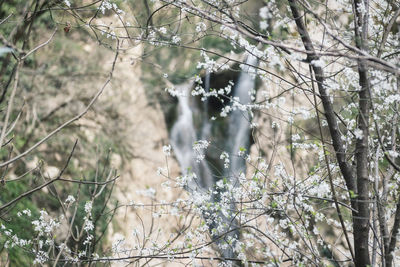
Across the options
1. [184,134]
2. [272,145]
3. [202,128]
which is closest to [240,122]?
[202,128]

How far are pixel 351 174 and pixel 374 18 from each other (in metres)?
1.51

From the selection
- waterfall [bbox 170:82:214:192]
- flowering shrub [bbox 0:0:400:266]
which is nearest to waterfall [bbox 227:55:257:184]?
flowering shrub [bbox 0:0:400:266]

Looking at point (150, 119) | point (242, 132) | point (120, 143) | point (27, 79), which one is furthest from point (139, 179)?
point (27, 79)

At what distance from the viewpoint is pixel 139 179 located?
7.09 meters

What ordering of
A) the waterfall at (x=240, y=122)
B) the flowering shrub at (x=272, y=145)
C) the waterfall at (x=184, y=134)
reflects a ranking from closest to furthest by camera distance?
the flowering shrub at (x=272, y=145) → the waterfall at (x=240, y=122) → the waterfall at (x=184, y=134)

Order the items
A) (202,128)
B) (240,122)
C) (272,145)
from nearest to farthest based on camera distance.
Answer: (272,145) → (240,122) → (202,128)

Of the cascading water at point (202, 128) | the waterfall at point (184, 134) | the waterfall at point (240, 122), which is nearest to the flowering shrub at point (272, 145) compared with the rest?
the waterfall at point (240, 122)

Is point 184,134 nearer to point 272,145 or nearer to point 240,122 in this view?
point 240,122

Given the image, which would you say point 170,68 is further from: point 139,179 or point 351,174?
point 351,174

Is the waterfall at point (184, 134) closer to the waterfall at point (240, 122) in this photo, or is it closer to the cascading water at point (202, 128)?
the cascading water at point (202, 128)

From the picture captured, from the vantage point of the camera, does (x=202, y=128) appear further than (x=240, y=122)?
Yes

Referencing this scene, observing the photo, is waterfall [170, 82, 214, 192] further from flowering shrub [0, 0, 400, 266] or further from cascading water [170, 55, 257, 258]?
flowering shrub [0, 0, 400, 266]

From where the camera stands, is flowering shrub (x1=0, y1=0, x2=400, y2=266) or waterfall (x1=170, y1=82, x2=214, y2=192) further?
waterfall (x1=170, y1=82, x2=214, y2=192)

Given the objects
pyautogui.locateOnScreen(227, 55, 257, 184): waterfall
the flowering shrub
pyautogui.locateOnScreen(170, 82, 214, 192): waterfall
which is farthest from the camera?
pyautogui.locateOnScreen(170, 82, 214, 192): waterfall
